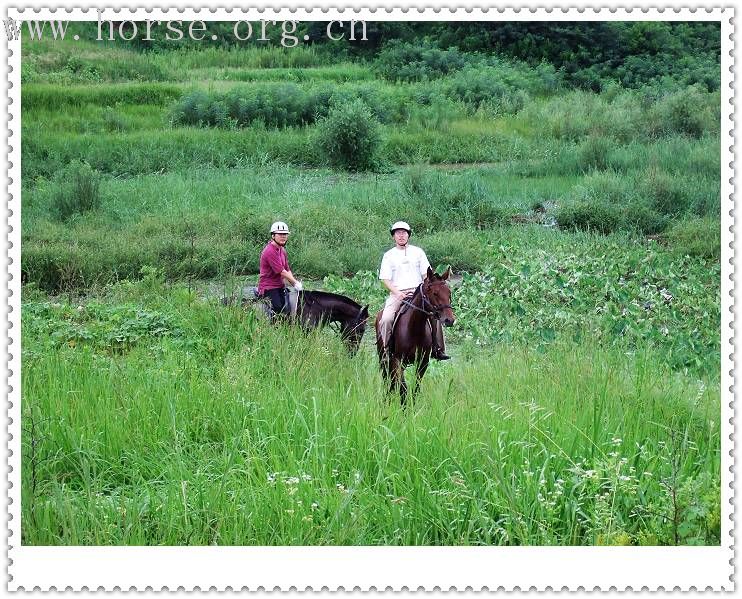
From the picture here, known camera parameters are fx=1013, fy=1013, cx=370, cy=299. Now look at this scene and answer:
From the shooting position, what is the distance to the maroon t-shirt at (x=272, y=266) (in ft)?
36.4

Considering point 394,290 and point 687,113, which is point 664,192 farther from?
point 394,290

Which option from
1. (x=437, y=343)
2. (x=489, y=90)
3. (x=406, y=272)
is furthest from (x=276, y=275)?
(x=489, y=90)

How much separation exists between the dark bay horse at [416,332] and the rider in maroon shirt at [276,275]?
1477 millimetres

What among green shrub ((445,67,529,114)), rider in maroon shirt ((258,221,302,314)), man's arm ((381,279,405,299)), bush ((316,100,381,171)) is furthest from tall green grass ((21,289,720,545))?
bush ((316,100,381,171))

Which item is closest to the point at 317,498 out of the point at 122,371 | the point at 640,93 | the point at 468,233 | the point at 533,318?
the point at 122,371

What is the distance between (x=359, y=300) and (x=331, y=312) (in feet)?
5.96

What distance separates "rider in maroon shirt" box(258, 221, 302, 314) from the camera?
1108cm

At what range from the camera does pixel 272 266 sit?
437 inches

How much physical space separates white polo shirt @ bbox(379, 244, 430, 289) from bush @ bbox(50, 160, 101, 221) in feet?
14.1

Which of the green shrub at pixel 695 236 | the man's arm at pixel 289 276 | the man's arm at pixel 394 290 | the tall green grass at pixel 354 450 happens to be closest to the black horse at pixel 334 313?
the man's arm at pixel 289 276
